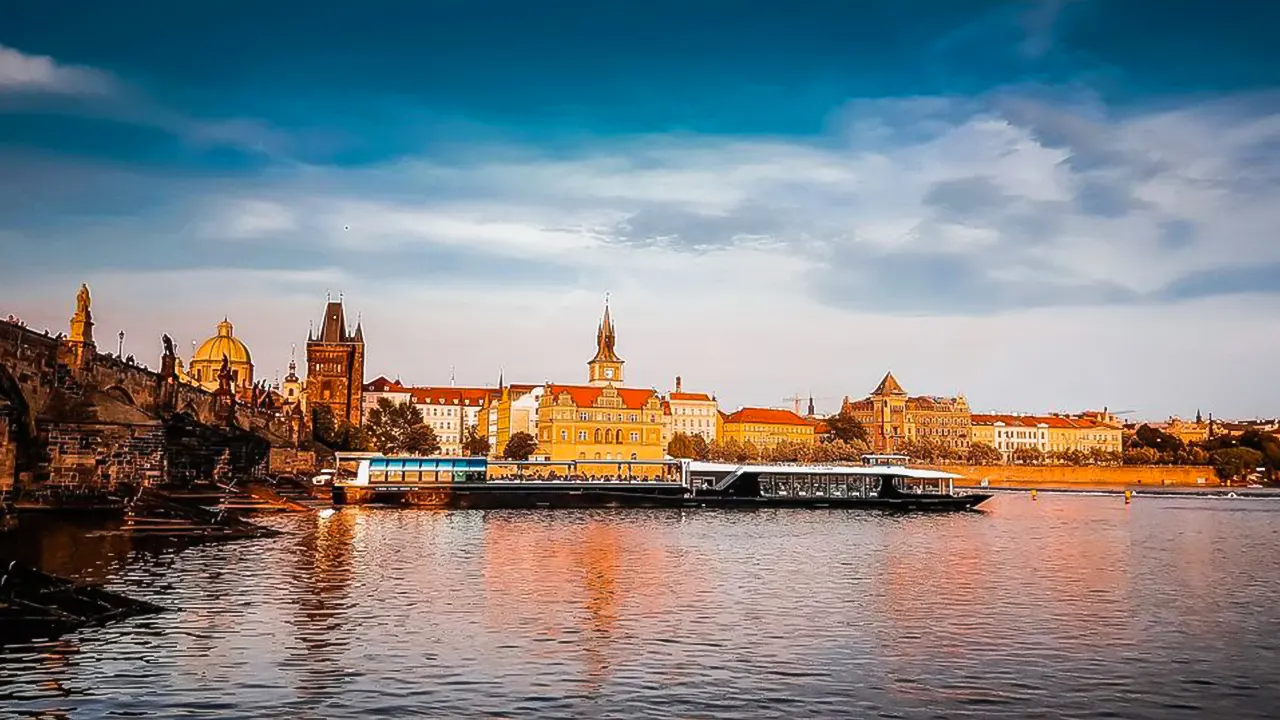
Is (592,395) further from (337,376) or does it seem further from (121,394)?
(121,394)

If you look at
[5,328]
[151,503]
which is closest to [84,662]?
[151,503]

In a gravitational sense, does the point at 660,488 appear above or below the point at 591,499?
above

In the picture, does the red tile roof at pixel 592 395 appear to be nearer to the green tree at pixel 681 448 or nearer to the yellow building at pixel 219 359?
the green tree at pixel 681 448

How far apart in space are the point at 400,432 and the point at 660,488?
76.9 meters

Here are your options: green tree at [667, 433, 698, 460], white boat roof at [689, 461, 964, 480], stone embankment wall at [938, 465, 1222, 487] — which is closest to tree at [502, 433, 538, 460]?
green tree at [667, 433, 698, 460]

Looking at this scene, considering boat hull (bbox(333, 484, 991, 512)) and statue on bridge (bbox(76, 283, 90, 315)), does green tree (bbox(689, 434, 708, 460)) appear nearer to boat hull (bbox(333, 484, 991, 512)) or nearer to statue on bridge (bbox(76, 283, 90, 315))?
boat hull (bbox(333, 484, 991, 512))

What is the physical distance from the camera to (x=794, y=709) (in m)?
18.8

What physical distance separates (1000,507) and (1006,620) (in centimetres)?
7841

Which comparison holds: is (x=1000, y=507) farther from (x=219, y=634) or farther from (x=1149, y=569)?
(x=219, y=634)

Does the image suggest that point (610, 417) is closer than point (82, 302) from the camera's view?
No

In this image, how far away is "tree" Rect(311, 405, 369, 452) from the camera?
143 meters

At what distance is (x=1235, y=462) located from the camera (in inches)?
7298

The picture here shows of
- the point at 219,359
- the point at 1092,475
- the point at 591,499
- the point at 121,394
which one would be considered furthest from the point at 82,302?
the point at 1092,475

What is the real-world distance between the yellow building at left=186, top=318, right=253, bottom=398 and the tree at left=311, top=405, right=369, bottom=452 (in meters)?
19.7
